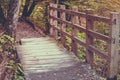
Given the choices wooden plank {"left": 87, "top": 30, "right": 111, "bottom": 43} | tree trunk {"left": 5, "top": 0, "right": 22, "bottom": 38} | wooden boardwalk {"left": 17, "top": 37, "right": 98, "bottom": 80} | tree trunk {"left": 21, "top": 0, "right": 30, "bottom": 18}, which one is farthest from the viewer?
tree trunk {"left": 21, "top": 0, "right": 30, "bottom": 18}

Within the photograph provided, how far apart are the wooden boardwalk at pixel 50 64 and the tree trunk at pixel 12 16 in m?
0.75

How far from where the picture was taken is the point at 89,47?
7449 mm

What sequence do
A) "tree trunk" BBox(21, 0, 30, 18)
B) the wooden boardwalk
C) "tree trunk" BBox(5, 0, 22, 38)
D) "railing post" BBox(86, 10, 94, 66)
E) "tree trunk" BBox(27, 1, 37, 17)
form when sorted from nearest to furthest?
the wooden boardwalk → "railing post" BBox(86, 10, 94, 66) → "tree trunk" BBox(5, 0, 22, 38) → "tree trunk" BBox(27, 1, 37, 17) → "tree trunk" BBox(21, 0, 30, 18)

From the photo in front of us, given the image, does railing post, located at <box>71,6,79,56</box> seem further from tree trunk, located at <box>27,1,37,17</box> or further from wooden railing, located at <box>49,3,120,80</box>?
tree trunk, located at <box>27,1,37,17</box>

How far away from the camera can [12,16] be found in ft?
33.8

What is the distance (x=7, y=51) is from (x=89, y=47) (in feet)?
9.64

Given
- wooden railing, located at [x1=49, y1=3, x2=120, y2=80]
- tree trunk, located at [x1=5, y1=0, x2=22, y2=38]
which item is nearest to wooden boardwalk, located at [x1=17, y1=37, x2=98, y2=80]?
wooden railing, located at [x1=49, y1=3, x2=120, y2=80]

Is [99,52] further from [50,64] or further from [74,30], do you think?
[74,30]

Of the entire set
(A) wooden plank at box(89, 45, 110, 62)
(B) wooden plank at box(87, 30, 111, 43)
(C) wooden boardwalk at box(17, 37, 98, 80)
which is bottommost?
(C) wooden boardwalk at box(17, 37, 98, 80)

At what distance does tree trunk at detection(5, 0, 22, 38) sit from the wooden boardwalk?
0.75 meters

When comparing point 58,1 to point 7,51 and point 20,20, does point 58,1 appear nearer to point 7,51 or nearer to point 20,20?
point 20,20

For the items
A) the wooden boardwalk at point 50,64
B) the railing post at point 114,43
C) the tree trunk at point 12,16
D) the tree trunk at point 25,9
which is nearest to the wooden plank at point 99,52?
the railing post at point 114,43

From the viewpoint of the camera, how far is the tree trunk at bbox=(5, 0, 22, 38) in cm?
1017

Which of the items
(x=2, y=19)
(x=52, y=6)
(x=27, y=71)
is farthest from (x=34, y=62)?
(x=2, y=19)
